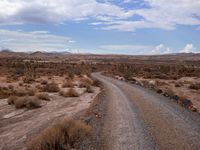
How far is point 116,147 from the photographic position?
10.0m

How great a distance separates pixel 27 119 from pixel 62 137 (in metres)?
7.48

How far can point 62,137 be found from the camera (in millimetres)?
10539

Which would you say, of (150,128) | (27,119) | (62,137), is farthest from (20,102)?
(62,137)

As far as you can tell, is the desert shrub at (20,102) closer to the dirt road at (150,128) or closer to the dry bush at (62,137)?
the dirt road at (150,128)

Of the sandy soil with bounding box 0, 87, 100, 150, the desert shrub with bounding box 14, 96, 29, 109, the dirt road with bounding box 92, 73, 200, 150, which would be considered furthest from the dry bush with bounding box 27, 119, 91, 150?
the desert shrub with bounding box 14, 96, 29, 109

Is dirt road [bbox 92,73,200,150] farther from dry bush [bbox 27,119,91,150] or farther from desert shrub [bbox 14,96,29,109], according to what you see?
desert shrub [bbox 14,96,29,109]

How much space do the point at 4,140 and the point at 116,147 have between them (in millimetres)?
5655

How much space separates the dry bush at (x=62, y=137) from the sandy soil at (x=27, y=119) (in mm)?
1952

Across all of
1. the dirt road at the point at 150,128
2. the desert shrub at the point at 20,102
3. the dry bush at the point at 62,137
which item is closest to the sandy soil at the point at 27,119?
the desert shrub at the point at 20,102

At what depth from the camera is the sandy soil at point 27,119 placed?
43.2 ft

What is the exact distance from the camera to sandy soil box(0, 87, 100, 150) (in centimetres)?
1316

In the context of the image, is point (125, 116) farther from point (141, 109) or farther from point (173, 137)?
point (173, 137)

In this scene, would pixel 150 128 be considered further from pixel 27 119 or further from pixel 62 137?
pixel 27 119

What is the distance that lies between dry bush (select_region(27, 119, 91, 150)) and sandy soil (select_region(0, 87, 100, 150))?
195cm
